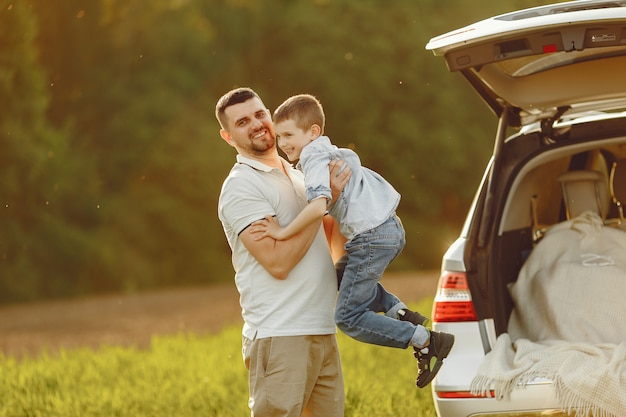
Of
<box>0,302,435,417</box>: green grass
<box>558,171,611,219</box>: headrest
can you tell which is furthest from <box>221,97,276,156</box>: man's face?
<box>0,302,435,417</box>: green grass

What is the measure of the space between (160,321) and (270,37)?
37.5 feet

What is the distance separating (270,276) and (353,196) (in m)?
0.45

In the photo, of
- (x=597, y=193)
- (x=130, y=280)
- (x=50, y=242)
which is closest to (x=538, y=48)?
(x=597, y=193)

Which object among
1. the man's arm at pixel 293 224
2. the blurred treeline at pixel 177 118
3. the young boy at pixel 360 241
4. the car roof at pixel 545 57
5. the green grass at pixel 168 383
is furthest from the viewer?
the blurred treeline at pixel 177 118

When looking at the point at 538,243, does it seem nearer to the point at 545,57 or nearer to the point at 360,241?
the point at 545,57

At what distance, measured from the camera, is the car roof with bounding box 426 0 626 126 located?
13.0ft

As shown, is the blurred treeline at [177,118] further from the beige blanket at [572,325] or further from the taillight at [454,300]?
the taillight at [454,300]

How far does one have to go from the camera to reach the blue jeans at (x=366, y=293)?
14.2 feet

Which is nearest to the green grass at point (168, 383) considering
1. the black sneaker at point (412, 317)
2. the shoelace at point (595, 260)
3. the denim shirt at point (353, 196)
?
the shoelace at point (595, 260)

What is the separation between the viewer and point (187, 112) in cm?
2359

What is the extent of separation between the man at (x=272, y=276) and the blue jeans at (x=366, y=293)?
6cm

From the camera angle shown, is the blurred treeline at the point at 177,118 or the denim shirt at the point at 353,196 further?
the blurred treeline at the point at 177,118

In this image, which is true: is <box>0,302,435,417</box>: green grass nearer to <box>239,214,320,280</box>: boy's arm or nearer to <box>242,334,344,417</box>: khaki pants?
<box>242,334,344,417</box>: khaki pants

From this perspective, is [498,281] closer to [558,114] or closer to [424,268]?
[558,114]
